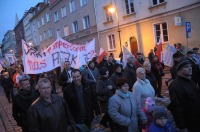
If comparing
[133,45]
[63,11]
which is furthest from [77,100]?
[63,11]

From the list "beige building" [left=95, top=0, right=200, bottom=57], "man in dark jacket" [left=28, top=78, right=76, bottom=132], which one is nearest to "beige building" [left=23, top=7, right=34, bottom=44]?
"beige building" [left=95, top=0, right=200, bottom=57]

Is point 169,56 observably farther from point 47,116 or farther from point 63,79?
point 47,116

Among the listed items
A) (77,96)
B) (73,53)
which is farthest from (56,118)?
(73,53)

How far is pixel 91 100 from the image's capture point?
4.93 metres

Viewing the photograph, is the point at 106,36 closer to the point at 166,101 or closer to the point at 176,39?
the point at 176,39

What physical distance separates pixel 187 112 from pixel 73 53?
19.8 ft

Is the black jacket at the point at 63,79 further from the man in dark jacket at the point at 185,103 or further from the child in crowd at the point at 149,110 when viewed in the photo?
the man in dark jacket at the point at 185,103

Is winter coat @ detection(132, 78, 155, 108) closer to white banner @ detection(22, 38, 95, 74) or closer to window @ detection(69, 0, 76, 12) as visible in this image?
white banner @ detection(22, 38, 95, 74)

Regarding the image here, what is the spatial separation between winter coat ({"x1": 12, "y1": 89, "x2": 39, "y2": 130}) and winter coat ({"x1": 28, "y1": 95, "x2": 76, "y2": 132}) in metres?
0.99

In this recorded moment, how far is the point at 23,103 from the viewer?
4.39 m

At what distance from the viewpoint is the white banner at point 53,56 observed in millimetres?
7753

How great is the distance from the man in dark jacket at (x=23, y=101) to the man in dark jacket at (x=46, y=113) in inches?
39.3

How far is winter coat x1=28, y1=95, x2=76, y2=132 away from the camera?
11.1 feet

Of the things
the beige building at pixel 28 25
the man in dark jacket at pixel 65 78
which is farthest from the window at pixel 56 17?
the man in dark jacket at pixel 65 78
